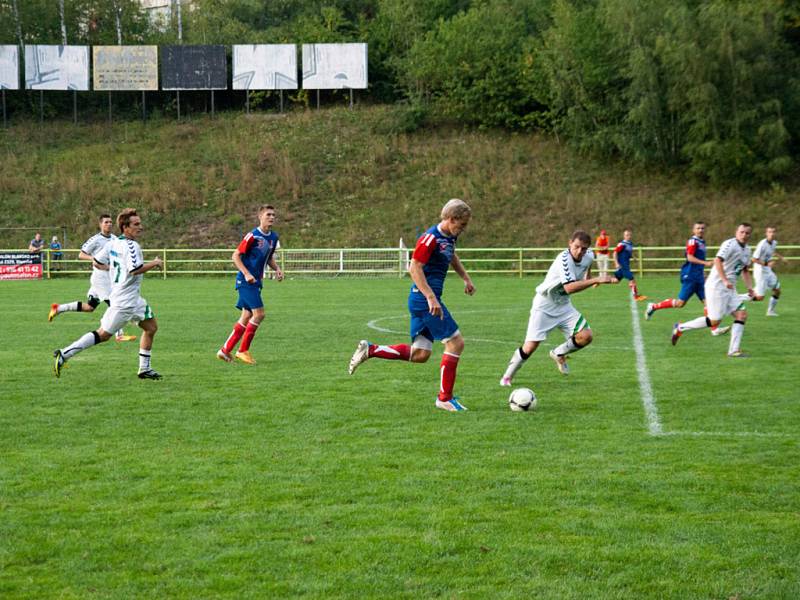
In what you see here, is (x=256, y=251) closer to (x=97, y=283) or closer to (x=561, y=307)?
(x=561, y=307)

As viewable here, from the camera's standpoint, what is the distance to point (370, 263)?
39.8 metres

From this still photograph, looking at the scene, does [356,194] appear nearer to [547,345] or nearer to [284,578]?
[547,345]

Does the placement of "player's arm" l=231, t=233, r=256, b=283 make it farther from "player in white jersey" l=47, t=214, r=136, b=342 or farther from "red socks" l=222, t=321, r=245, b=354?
"player in white jersey" l=47, t=214, r=136, b=342

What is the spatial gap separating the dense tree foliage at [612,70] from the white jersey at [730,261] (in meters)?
32.8

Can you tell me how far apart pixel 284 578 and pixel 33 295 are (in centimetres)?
2520


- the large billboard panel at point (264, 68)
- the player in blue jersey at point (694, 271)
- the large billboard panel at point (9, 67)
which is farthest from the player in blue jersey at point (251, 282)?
the large billboard panel at point (9, 67)

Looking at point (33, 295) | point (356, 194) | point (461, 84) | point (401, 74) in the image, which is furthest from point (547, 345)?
point (401, 74)

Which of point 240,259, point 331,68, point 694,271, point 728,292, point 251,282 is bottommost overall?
point 728,292

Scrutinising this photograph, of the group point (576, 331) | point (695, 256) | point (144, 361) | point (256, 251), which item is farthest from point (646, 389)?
point (695, 256)

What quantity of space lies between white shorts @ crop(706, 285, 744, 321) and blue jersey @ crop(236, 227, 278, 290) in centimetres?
595

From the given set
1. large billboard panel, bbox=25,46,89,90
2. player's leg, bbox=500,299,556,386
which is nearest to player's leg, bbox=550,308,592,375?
player's leg, bbox=500,299,556,386

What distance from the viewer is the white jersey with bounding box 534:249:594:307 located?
35.0 feet

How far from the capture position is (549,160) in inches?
2030

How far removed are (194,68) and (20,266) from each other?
2153cm
